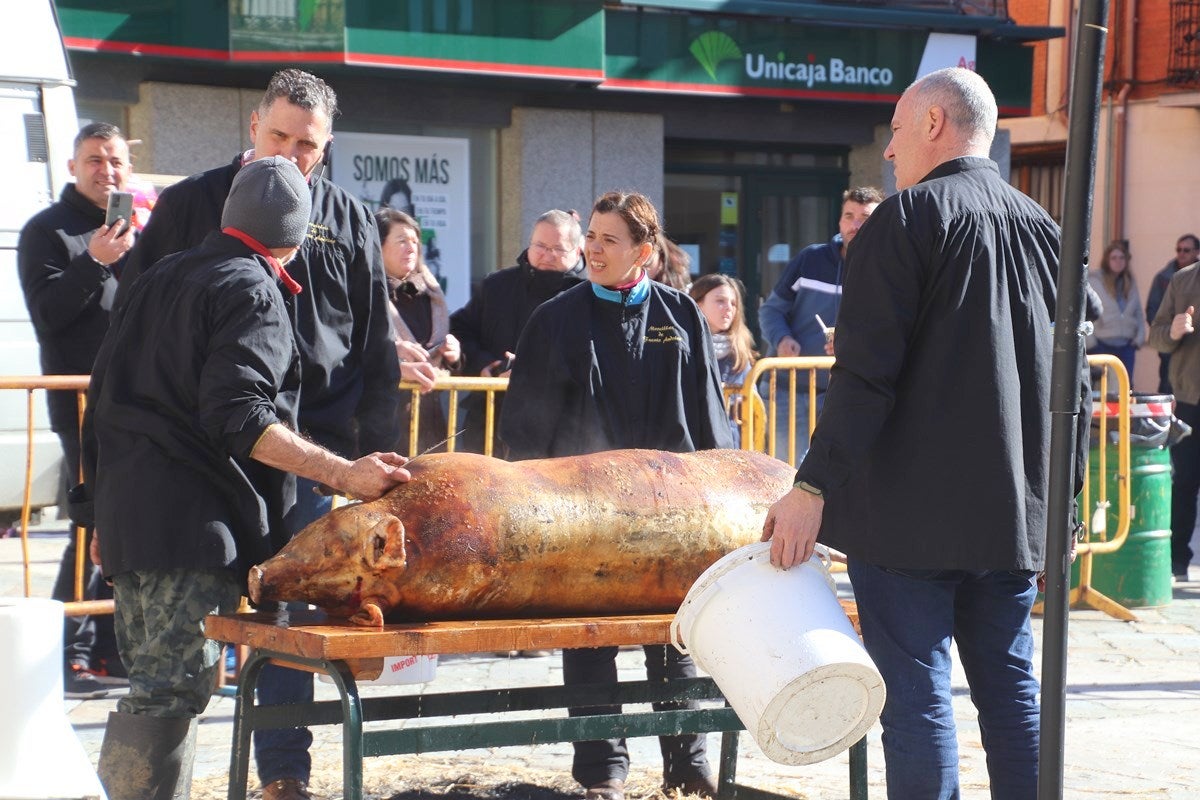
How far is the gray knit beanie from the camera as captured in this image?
4.12m

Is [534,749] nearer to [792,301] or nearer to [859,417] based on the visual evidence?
[859,417]

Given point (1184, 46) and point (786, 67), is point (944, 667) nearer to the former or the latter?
point (786, 67)

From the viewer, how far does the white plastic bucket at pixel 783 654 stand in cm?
359

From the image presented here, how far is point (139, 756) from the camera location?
4.03 m

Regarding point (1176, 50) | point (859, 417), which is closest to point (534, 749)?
point (859, 417)

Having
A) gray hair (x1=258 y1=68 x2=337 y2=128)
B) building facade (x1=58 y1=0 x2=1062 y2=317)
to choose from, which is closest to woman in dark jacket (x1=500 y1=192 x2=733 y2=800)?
gray hair (x1=258 y1=68 x2=337 y2=128)

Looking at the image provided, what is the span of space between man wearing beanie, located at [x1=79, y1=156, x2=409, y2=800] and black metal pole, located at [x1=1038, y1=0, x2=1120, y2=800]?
1636 millimetres

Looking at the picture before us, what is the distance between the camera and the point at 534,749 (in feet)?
19.7

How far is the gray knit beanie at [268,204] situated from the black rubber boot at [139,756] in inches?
48.8

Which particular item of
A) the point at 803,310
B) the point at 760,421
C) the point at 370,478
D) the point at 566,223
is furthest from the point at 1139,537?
the point at 370,478

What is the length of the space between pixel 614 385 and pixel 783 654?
1773mm

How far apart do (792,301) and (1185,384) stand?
2.51 metres

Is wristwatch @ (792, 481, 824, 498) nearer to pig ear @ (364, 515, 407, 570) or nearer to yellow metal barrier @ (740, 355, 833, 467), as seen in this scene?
pig ear @ (364, 515, 407, 570)

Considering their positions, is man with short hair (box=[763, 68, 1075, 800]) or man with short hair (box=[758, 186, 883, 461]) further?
man with short hair (box=[758, 186, 883, 461])
